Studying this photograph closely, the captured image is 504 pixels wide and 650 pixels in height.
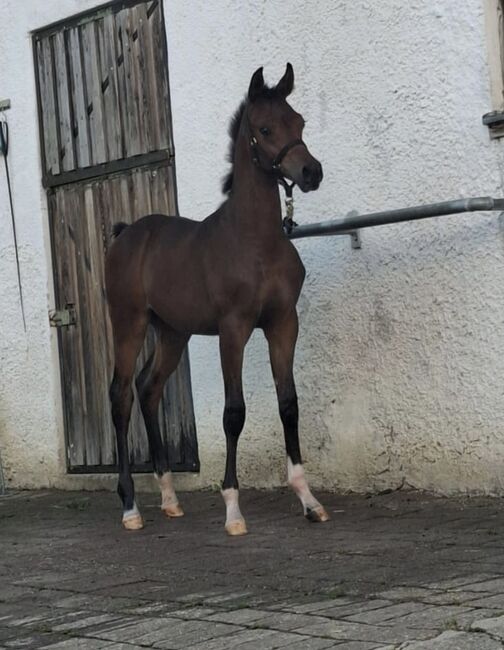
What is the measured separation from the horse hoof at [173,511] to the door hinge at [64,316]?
246cm

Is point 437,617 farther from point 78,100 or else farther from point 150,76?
point 78,100

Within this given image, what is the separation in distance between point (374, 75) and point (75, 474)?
4022 millimetres

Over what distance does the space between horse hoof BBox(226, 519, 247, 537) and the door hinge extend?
11.7 feet

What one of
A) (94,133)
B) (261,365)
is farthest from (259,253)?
(94,133)

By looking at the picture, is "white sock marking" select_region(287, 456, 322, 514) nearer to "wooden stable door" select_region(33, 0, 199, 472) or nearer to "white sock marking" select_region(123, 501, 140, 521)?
"white sock marking" select_region(123, 501, 140, 521)

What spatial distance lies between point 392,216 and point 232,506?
1.82m

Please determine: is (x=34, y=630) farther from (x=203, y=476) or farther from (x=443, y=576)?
(x=203, y=476)

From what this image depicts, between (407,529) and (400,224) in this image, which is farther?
(400,224)

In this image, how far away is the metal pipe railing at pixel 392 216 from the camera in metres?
7.14

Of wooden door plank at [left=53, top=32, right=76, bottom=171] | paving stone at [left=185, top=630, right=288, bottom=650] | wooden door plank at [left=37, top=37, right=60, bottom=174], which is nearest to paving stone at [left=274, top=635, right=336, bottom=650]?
paving stone at [left=185, top=630, right=288, bottom=650]

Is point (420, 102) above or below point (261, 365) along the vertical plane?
above

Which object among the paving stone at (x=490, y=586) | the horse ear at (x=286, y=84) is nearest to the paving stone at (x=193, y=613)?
the paving stone at (x=490, y=586)

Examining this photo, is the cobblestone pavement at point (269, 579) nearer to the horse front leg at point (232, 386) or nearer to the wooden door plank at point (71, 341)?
the horse front leg at point (232, 386)

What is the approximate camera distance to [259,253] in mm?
7379
